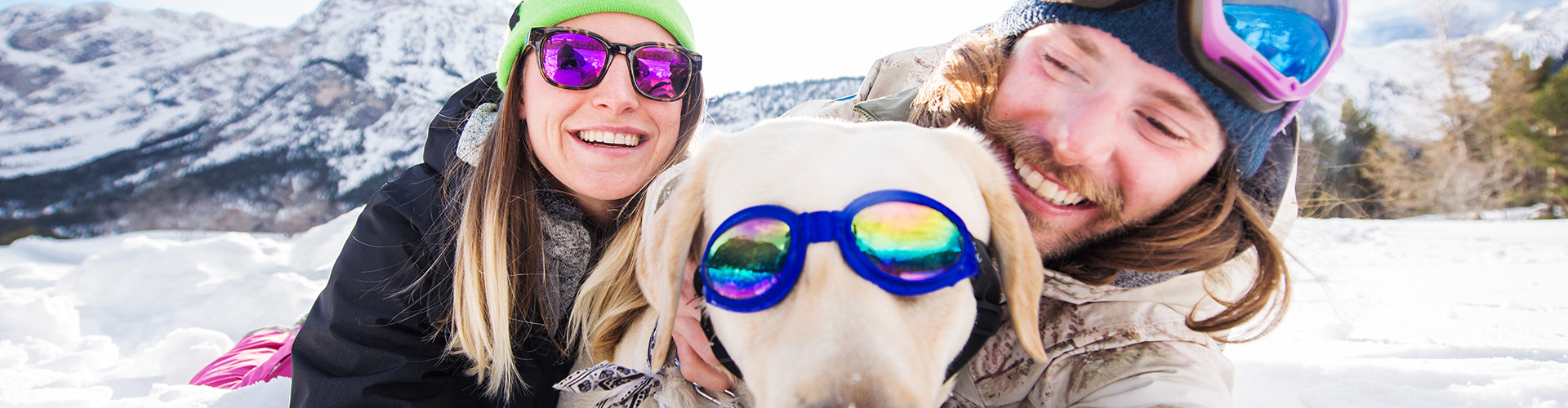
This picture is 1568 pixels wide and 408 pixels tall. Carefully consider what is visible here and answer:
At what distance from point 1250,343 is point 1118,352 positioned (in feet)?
6.04

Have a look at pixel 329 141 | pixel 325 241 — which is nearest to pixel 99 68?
pixel 329 141

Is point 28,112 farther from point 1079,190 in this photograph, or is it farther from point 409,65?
point 1079,190

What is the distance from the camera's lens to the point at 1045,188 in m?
1.62

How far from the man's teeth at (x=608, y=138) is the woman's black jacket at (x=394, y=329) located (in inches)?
26.0

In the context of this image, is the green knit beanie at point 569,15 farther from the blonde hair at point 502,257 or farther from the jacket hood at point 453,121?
the jacket hood at point 453,121

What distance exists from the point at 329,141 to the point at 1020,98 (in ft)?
47.2

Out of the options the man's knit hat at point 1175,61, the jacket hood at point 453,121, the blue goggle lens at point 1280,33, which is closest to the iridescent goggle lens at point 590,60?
the jacket hood at point 453,121

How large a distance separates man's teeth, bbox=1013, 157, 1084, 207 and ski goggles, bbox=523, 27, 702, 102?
1.33 meters

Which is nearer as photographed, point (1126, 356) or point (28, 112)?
point (1126, 356)

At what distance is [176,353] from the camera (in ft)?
11.3

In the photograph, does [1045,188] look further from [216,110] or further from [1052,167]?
[216,110]

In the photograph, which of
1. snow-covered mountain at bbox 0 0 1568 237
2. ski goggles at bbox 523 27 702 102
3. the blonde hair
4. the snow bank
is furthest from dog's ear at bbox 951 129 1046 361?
snow-covered mountain at bbox 0 0 1568 237

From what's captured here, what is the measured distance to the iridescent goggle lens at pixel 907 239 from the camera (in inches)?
37.9

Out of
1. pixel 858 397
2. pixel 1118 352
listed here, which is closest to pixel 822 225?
pixel 858 397
